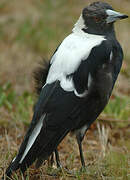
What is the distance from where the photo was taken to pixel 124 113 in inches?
175

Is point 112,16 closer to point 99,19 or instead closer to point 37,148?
point 99,19

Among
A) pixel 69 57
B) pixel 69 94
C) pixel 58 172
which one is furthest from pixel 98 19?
pixel 58 172

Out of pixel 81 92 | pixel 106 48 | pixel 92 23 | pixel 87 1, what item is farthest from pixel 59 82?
pixel 87 1

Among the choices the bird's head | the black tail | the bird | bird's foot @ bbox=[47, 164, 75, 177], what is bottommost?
bird's foot @ bbox=[47, 164, 75, 177]

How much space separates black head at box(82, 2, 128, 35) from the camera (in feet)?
10.9

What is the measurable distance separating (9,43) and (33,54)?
0.39 metres

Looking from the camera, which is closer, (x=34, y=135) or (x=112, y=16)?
(x=34, y=135)

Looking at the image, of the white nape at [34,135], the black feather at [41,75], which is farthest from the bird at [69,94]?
the black feather at [41,75]

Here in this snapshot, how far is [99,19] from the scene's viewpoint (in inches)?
132

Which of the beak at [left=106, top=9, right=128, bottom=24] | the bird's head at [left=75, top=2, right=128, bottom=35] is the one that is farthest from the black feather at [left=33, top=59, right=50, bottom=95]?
the beak at [left=106, top=9, right=128, bottom=24]

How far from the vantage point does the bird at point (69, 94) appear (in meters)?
3.00

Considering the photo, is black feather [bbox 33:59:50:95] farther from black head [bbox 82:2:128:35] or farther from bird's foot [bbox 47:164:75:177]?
bird's foot [bbox 47:164:75:177]

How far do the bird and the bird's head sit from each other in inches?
6.2

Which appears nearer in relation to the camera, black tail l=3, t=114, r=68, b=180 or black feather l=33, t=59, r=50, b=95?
black tail l=3, t=114, r=68, b=180
